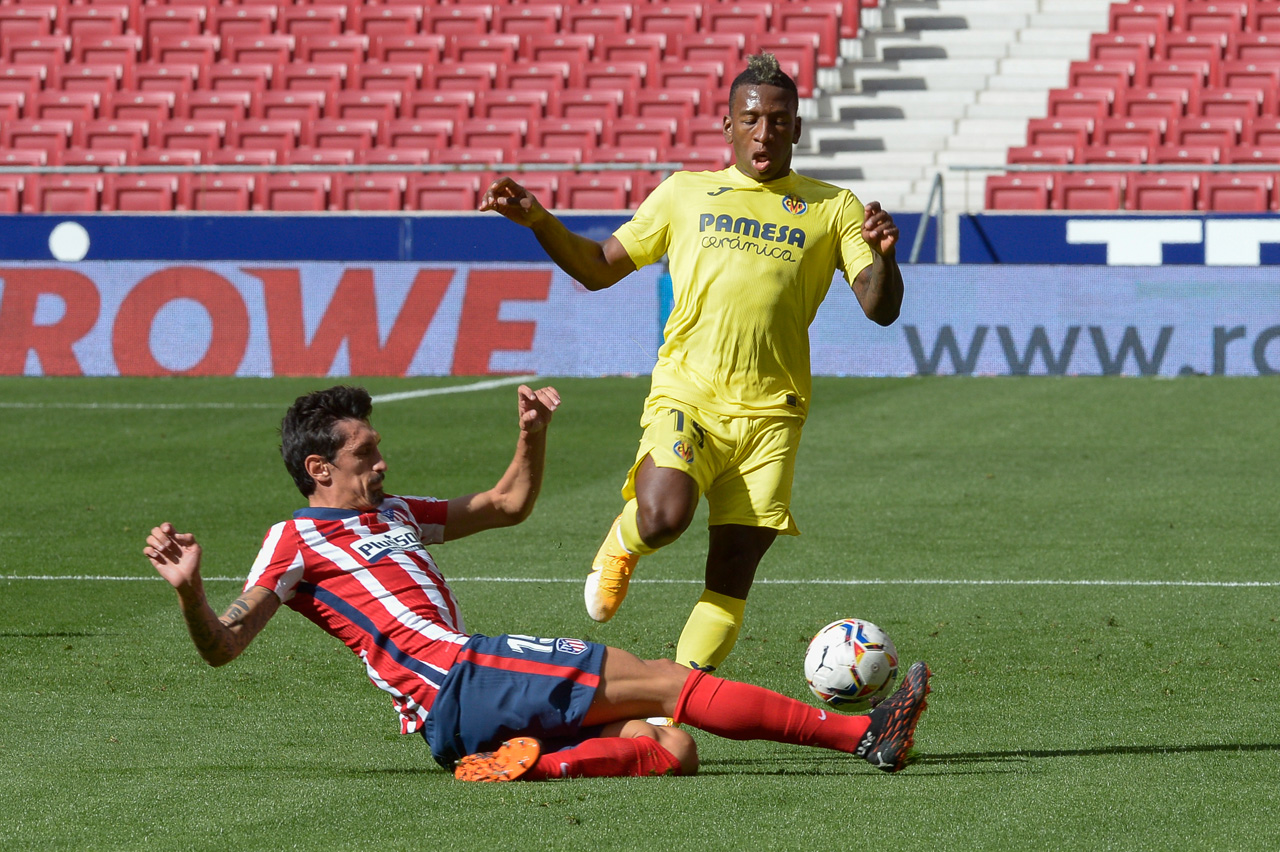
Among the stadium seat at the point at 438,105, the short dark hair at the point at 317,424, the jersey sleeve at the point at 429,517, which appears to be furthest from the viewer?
the stadium seat at the point at 438,105

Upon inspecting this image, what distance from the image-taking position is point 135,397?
16125mm

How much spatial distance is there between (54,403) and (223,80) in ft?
33.3

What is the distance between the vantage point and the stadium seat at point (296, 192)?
21.4 metres

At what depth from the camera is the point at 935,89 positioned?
23609mm

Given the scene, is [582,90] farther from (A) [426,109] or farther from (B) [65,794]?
(B) [65,794]

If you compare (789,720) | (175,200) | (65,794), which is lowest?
(65,794)

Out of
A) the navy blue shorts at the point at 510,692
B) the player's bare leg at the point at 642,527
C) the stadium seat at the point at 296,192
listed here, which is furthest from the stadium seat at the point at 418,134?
the navy blue shorts at the point at 510,692

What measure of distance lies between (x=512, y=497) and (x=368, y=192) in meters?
16.8

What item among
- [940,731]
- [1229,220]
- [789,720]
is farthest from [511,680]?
[1229,220]

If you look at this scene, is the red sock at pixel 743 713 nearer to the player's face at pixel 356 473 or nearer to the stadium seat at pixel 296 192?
the player's face at pixel 356 473

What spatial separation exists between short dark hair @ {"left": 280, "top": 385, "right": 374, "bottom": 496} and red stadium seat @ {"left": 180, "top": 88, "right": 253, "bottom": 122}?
65.9 ft

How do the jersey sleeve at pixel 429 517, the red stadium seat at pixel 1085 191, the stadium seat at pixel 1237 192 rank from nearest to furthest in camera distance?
1. the jersey sleeve at pixel 429 517
2. the stadium seat at pixel 1237 192
3. the red stadium seat at pixel 1085 191

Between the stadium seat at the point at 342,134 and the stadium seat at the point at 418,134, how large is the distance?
0.71 ft

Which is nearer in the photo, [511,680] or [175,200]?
[511,680]
